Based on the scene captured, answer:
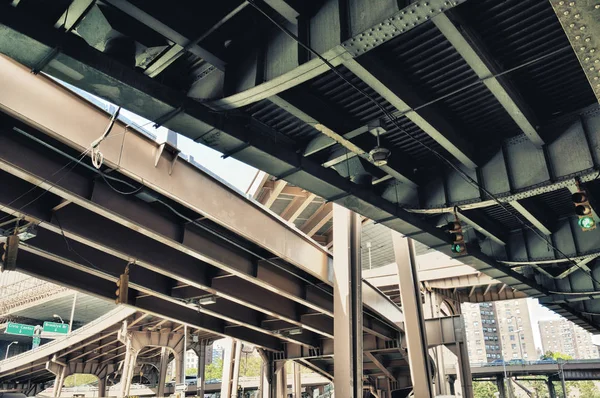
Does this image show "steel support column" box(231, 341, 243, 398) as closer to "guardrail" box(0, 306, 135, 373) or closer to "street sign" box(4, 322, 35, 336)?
"guardrail" box(0, 306, 135, 373)

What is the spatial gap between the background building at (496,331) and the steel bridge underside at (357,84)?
16232 cm

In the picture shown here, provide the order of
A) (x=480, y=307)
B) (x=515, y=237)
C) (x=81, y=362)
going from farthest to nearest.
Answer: (x=480, y=307)
(x=81, y=362)
(x=515, y=237)

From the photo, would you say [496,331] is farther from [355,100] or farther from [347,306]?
[355,100]

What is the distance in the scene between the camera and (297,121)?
9.29 m

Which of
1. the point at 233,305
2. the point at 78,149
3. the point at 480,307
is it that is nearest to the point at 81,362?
the point at 233,305

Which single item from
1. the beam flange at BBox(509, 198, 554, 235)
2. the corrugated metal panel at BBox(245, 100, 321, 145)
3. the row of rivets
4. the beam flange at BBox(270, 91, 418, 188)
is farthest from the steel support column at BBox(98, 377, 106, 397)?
the row of rivets

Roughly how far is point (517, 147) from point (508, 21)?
4414 millimetres

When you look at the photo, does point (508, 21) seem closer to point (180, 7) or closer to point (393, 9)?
point (393, 9)

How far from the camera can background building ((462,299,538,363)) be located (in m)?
159

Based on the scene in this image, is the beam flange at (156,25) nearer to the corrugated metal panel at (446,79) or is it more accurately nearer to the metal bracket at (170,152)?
the corrugated metal panel at (446,79)

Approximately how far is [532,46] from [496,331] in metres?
180

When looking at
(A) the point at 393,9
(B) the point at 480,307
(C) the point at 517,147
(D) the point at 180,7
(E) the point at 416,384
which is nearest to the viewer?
(A) the point at 393,9

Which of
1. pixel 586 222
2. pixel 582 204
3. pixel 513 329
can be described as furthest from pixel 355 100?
pixel 513 329

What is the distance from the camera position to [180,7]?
6.71 metres
